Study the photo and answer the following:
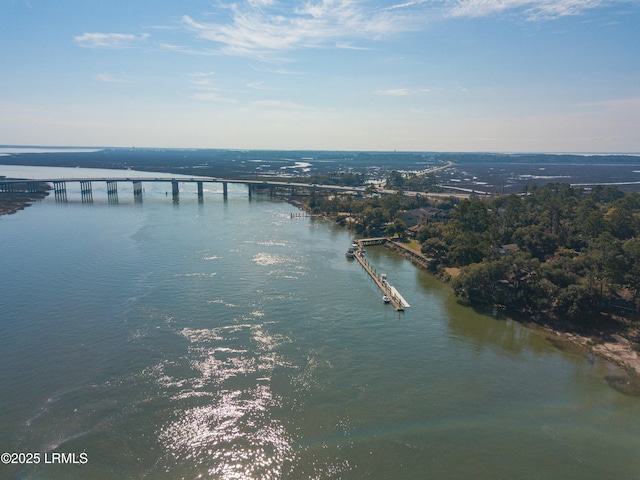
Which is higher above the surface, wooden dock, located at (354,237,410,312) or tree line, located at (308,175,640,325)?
tree line, located at (308,175,640,325)

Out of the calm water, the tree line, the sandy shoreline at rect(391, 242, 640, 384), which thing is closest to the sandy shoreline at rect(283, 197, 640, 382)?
the sandy shoreline at rect(391, 242, 640, 384)

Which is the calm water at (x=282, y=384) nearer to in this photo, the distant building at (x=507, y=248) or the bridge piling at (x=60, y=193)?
the distant building at (x=507, y=248)

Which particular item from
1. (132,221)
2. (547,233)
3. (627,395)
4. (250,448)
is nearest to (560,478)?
(627,395)

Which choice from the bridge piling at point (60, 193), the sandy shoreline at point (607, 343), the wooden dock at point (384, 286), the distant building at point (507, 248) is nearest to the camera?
the sandy shoreline at point (607, 343)

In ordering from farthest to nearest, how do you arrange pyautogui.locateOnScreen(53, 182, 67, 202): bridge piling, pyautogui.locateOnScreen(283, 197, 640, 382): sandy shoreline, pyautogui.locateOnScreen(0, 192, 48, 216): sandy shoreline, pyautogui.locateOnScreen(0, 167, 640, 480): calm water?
1. pyautogui.locateOnScreen(53, 182, 67, 202): bridge piling
2. pyautogui.locateOnScreen(0, 192, 48, 216): sandy shoreline
3. pyautogui.locateOnScreen(283, 197, 640, 382): sandy shoreline
4. pyautogui.locateOnScreen(0, 167, 640, 480): calm water

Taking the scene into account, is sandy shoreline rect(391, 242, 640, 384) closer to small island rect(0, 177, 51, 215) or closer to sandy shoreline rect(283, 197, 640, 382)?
sandy shoreline rect(283, 197, 640, 382)

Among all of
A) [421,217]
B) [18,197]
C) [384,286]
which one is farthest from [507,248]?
[18,197]

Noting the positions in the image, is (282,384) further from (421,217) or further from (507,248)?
(421,217)

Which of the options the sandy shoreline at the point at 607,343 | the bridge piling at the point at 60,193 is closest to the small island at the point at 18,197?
the bridge piling at the point at 60,193
